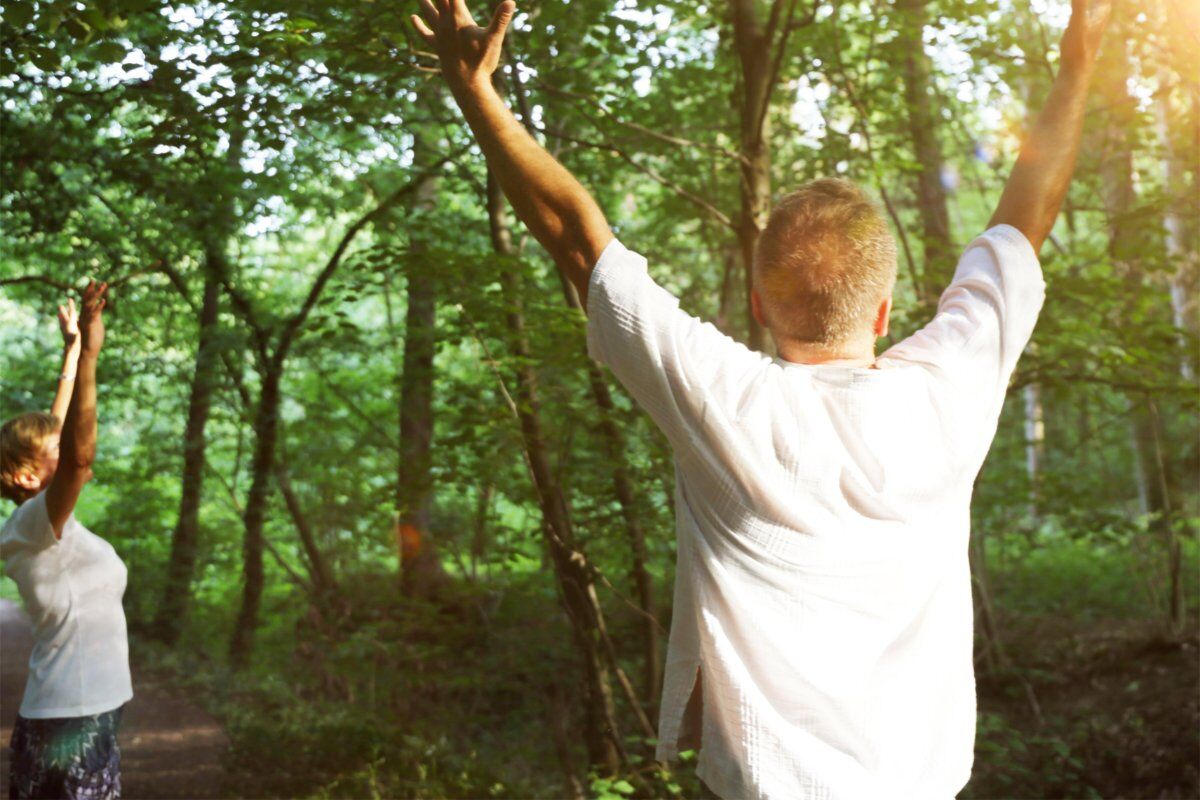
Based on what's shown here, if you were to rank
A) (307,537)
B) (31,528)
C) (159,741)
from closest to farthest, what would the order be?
(31,528) → (159,741) → (307,537)

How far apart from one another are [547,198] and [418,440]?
34.9ft

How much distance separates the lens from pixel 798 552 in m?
1.72

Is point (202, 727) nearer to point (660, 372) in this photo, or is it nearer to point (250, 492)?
point (250, 492)

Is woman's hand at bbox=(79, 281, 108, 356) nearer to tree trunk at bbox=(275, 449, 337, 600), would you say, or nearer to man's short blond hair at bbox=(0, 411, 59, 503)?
man's short blond hair at bbox=(0, 411, 59, 503)

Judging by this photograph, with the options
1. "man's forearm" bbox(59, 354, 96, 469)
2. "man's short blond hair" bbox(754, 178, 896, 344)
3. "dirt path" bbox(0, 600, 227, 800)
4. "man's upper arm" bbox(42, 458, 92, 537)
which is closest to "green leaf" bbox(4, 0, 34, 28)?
"man's forearm" bbox(59, 354, 96, 469)

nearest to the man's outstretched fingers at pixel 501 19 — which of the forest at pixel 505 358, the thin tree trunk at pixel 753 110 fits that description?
the forest at pixel 505 358

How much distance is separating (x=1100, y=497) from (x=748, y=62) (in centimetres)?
797

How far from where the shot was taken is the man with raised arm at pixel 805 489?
169 cm

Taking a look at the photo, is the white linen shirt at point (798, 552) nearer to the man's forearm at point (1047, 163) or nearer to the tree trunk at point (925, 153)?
the man's forearm at point (1047, 163)

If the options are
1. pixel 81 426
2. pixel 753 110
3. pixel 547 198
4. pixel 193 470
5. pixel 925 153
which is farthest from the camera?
pixel 193 470

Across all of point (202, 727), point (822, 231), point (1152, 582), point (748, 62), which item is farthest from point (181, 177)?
point (1152, 582)

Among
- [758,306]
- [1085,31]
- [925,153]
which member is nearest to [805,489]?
[758,306]

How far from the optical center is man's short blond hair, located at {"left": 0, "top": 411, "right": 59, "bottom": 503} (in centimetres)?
383

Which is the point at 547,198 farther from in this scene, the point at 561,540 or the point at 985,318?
the point at 561,540
